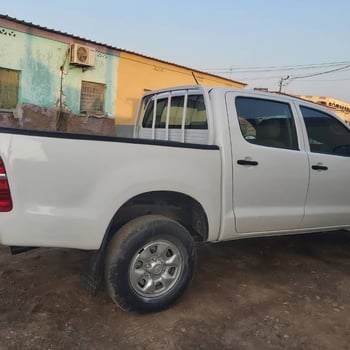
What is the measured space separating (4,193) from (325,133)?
3.23 metres

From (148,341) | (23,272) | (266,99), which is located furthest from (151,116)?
(148,341)

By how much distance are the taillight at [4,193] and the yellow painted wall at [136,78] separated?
44.5ft

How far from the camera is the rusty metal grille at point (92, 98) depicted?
49.4ft

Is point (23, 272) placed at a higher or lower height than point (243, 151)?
lower

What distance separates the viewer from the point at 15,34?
12711 millimetres

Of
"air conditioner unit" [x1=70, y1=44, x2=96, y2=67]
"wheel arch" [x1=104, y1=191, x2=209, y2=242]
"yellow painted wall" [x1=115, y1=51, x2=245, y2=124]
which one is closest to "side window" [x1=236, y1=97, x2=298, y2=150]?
"wheel arch" [x1=104, y1=191, x2=209, y2=242]

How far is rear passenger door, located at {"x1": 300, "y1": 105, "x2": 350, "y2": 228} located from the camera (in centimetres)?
421

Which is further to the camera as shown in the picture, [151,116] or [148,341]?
[151,116]

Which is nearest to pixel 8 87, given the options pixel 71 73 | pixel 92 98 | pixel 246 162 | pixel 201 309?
pixel 71 73

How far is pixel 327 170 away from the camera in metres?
4.29

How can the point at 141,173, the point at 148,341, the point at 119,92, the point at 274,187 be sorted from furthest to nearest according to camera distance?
the point at 119,92 → the point at 274,187 → the point at 141,173 → the point at 148,341

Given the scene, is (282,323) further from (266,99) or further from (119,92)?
(119,92)

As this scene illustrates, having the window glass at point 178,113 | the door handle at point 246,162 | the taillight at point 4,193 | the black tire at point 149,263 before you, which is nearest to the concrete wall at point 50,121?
the window glass at point 178,113

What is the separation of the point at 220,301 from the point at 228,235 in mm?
566
